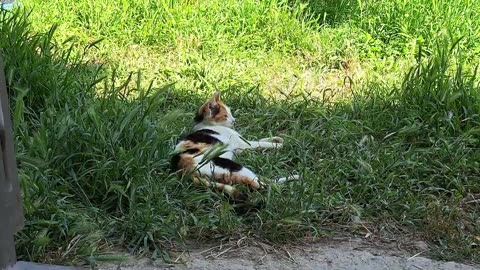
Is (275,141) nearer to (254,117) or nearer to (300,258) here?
(254,117)

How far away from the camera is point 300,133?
424 centimetres

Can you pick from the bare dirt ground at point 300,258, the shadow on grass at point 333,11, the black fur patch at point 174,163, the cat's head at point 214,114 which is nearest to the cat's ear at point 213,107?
the cat's head at point 214,114

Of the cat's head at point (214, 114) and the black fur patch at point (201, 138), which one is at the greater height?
the cat's head at point (214, 114)

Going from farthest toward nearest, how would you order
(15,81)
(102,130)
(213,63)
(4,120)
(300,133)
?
(213,63) → (300,133) → (15,81) → (102,130) → (4,120)

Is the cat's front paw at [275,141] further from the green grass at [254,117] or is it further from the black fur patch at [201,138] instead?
the black fur patch at [201,138]

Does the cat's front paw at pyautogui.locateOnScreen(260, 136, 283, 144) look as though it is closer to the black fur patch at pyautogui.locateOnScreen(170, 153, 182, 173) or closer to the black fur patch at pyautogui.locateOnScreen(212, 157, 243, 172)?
the black fur patch at pyautogui.locateOnScreen(212, 157, 243, 172)

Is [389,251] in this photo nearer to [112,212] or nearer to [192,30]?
[112,212]

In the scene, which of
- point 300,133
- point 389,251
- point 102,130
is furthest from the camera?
point 300,133

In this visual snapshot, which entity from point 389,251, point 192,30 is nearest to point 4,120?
point 389,251

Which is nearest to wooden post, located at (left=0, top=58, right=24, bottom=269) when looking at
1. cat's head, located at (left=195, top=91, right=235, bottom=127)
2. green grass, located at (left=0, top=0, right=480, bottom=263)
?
green grass, located at (left=0, top=0, right=480, bottom=263)

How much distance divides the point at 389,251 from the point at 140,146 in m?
1.30

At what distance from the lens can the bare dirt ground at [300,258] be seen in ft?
9.72

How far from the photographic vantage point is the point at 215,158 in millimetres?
3490

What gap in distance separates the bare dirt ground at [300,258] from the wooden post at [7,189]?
0.98 metres
